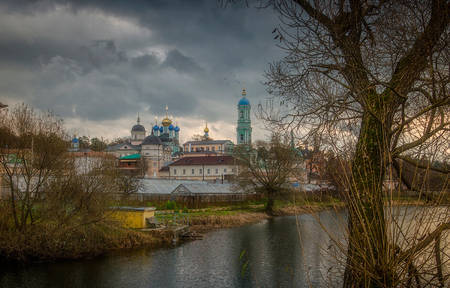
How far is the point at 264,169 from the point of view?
3956 centimetres

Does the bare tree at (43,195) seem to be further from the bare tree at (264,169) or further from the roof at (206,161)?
the roof at (206,161)

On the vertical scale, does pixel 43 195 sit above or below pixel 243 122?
below

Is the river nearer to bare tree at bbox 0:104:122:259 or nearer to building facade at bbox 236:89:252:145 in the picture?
bare tree at bbox 0:104:122:259

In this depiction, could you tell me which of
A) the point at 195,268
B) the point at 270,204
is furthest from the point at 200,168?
the point at 195,268

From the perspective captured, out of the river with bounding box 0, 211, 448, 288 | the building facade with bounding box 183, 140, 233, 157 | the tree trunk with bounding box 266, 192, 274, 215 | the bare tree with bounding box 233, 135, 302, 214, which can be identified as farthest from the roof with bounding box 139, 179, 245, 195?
the building facade with bounding box 183, 140, 233, 157

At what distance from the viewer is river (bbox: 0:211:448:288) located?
13461mm

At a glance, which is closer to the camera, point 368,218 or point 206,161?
point 368,218

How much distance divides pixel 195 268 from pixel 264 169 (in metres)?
24.4

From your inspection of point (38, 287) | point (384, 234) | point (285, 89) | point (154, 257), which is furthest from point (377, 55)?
point (154, 257)

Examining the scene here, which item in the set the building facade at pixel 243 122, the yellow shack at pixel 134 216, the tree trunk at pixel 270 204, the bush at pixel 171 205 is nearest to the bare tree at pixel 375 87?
the yellow shack at pixel 134 216

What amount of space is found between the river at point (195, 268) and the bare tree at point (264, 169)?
16219mm

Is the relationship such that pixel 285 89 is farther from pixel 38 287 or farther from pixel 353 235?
pixel 38 287

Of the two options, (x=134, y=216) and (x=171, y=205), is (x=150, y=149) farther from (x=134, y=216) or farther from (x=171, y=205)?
(x=134, y=216)

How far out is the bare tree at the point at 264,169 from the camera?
123 feet
